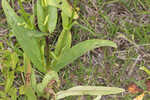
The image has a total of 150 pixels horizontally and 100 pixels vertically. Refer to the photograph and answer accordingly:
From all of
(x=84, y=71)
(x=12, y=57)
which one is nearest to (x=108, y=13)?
(x=84, y=71)

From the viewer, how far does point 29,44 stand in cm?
161

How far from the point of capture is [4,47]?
184cm

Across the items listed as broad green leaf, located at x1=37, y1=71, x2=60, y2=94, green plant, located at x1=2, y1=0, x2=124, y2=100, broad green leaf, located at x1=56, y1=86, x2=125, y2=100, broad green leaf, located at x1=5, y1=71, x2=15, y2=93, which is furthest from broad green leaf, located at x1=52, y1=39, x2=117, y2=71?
broad green leaf, located at x1=5, y1=71, x2=15, y2=93

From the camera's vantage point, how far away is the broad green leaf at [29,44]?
1.59m

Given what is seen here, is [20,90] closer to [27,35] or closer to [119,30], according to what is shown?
[27,35]

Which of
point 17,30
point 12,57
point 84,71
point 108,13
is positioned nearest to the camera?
point 17,30

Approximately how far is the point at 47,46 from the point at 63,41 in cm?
13

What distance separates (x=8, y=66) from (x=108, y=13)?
92 cm

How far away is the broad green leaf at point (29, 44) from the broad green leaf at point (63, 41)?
15 cm

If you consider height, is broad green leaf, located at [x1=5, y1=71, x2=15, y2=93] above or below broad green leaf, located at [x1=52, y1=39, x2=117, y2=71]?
below

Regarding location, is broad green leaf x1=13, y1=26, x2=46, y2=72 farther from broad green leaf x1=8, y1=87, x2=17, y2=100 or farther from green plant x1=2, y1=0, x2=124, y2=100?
broad green leaf x1=8, y1=87, x2=17, y2=100

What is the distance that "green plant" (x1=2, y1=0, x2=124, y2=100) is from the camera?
5.15ft

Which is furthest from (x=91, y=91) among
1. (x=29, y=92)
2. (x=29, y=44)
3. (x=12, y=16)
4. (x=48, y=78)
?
(x=12, y=16)

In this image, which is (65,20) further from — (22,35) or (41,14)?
(22,35)
